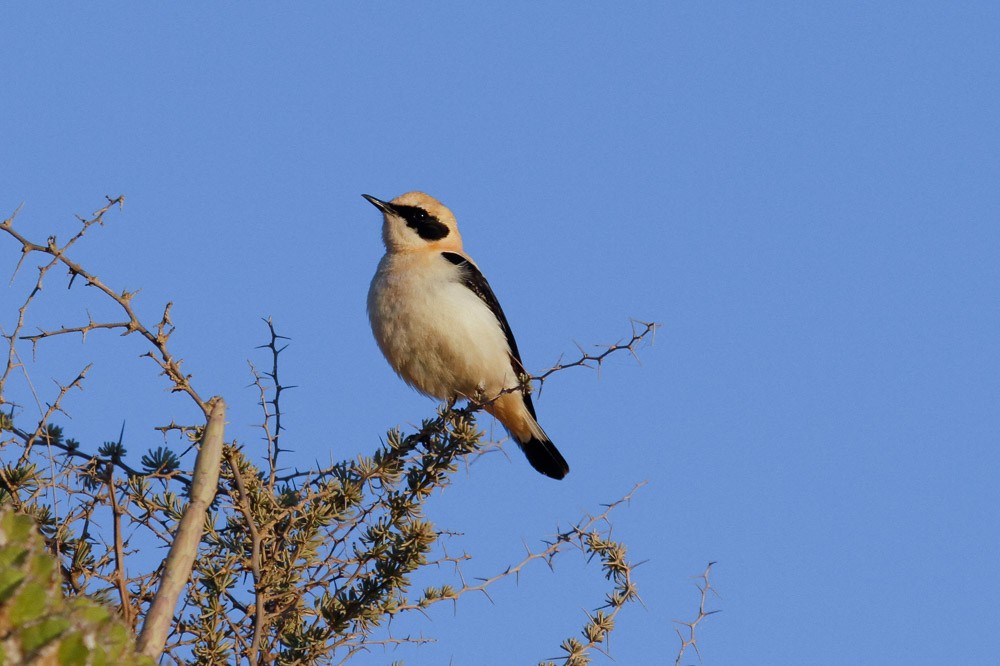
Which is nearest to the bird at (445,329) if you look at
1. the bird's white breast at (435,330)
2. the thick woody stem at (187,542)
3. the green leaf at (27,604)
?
the bird's white breast at (435,330)

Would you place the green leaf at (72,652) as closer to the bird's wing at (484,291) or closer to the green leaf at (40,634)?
the green leaf at (40,634)

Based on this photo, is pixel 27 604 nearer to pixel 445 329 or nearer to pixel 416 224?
pixel 445 329

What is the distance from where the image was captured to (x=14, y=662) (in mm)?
2420

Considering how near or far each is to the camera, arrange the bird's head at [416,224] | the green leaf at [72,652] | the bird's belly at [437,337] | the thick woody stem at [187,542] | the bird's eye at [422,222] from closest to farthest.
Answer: the green leaf at [72,652] → the thick woody stem at [187,542] → the bird's belly at [437,337] → the bird's head at [416,224] → the bird's eye at [422,222]

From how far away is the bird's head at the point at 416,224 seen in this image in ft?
27.6

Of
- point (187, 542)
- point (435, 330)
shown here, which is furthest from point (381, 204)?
point (187, 542)

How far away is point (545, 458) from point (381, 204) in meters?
2.10

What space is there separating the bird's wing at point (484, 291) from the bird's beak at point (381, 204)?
0.63 m

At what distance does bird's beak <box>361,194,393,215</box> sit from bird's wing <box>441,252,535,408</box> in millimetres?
629

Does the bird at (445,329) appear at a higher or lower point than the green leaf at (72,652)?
higher

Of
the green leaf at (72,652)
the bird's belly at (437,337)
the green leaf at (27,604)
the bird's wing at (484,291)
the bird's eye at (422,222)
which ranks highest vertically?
the bird's eye at (422,222)

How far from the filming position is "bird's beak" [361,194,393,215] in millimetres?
8695

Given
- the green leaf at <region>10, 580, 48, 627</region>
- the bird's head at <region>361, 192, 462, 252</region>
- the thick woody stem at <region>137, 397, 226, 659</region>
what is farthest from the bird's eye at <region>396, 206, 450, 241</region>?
the green leaf at <region>10, 580, 48, 627</region>

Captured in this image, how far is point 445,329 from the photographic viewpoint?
24.7 feet
